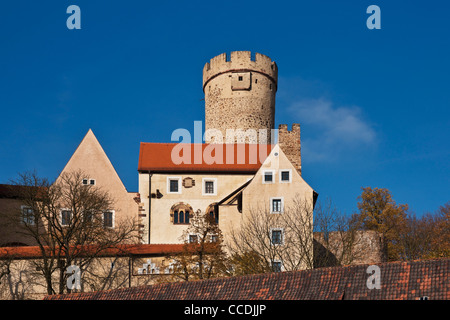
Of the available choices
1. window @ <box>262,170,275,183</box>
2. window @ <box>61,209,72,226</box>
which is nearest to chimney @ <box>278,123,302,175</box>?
window @ <box>262,170,275,183</box>

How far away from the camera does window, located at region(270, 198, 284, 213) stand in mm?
45719

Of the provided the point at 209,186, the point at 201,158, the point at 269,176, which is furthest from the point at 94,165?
the point at 269,176

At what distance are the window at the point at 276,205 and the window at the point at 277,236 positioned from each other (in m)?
1.40

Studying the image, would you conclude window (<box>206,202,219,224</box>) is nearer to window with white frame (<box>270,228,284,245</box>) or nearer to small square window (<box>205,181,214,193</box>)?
small square window (<box>205,181,214,193</box>)

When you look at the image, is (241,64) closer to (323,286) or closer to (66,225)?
(66,225)

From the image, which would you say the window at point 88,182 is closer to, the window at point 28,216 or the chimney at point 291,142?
the window at point 28,216

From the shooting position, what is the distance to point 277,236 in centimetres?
4450

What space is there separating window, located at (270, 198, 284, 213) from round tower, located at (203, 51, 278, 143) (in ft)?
54.3

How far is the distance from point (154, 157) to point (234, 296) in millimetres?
26743

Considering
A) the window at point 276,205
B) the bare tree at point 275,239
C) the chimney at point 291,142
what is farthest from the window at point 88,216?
the chimney at point 291,142

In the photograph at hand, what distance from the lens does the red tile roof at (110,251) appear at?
4559 centimetres

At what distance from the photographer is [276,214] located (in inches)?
1790

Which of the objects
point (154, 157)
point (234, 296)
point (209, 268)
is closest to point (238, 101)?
point (154, 157)
